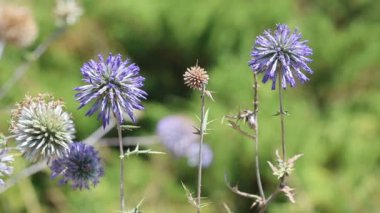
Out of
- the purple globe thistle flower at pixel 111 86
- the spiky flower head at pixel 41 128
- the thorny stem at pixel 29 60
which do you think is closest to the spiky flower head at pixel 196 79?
the purple globe thistle flower at pixel 111 86

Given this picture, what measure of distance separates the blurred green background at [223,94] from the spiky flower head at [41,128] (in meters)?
1.69

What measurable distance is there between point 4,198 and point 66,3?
156 centimetres

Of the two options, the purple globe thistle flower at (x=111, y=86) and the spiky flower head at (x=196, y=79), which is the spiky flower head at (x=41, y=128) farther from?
the spiky flower head at (x=196, y=79)

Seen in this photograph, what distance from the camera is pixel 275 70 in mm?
899

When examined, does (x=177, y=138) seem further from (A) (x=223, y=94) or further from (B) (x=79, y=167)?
(A) (x=223, y=94)

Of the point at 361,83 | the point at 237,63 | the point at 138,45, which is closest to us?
the point at 237,63

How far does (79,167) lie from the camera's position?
100 cm

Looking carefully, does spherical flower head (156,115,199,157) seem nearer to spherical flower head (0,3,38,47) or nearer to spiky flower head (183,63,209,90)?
spherical flower head (0,3,38,47)

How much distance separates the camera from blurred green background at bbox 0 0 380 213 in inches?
133

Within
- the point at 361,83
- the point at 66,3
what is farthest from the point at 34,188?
the point at 361,83

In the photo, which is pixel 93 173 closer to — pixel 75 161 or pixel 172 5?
pixel 75 161

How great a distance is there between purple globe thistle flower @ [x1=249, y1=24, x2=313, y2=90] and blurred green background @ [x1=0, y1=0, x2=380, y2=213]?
1.80 m

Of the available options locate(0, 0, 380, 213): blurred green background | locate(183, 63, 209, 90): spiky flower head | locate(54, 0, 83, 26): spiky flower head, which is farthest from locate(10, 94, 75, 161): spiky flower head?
locate(0, 0, 380, 213): blurred green background

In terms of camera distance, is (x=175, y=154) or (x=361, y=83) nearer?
(x=175, y=154)
